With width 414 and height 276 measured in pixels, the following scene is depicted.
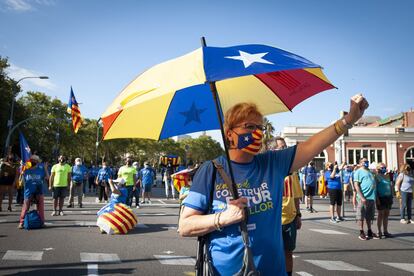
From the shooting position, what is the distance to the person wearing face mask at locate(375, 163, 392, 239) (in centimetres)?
955

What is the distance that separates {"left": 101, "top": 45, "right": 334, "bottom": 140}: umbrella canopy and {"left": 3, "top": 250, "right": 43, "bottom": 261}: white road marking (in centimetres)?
465

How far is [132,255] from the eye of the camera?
6.91 metres

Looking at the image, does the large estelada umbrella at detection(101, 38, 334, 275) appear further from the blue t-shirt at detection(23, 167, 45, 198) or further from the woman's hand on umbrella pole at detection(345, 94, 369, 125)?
the blue t-shirt at detection(23, 167, 45, 198)

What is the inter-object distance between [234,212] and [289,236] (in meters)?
3.06

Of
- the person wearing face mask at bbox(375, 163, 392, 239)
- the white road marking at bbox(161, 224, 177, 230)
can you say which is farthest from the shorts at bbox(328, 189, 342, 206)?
the white road marking at bbox(161, 224, 177, 230)

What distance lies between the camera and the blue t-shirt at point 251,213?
2.23 meters

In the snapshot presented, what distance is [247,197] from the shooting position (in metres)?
2.28

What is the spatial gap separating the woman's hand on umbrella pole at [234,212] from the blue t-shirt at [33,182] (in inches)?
370

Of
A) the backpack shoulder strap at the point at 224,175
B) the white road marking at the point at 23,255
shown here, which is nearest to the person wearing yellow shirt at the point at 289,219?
the backpack shoulder strap at the point at 224,175

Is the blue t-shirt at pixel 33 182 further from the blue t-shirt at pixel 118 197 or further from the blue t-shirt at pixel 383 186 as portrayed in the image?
the blue t-shirt at pixel 383 186

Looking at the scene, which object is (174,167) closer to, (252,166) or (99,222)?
(99,222)

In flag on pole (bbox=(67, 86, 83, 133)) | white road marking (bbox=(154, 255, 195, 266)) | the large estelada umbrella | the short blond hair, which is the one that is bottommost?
white road marking (bbox=(154, 255, 195, 266))

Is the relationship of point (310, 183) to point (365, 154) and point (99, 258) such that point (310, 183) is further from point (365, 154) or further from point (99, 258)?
point (365, 154)

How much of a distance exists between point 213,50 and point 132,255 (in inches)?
216
